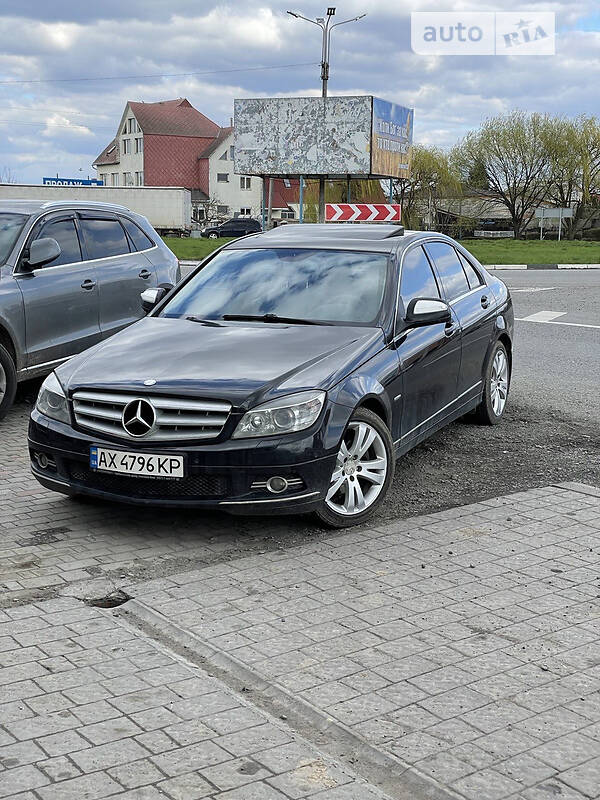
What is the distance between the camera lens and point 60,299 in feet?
29.1

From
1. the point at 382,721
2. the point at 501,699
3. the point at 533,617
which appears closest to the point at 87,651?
the point at 382,721

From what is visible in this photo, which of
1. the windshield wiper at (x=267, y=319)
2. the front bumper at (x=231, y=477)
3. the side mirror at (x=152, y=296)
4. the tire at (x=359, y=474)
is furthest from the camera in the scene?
the side mirror at (x=152, y=296)

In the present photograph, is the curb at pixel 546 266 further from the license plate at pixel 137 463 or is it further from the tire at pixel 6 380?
the license plate at pixel 137 463

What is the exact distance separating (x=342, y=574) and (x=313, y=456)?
66 cm

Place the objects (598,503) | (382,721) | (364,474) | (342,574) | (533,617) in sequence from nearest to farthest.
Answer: (382,721) → (533,617) → (342,574) → (364,474) → (598,503)

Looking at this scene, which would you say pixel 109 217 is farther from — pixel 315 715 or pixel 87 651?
pixel 315 715

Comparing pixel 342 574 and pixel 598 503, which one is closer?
pixel 342 574

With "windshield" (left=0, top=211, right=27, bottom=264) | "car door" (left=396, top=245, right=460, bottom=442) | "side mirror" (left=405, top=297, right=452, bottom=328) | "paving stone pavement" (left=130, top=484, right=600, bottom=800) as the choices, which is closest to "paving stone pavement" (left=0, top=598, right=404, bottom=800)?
"paving stone pavement" (left=130, top=484, right=600, bottom=800)

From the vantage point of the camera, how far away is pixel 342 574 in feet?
16.1

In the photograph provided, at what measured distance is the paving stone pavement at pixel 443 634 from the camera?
10.8ft

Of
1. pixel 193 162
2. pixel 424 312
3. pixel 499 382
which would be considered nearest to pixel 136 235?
pixel 499 382

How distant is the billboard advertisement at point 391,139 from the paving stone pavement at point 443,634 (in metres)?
41.4

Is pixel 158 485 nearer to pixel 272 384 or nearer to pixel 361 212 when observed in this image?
pixel 272 384

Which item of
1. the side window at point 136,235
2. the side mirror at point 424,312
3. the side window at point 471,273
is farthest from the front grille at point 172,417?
the side window at point 136,235
